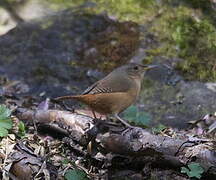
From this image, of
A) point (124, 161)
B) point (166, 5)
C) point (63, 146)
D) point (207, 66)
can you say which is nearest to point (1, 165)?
point (63, 146)

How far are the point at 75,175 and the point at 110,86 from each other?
48.0 inches

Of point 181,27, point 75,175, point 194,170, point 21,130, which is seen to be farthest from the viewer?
point 181,27

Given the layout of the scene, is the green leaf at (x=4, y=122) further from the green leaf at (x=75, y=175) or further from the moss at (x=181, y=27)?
the moss at (x=181, y=27)

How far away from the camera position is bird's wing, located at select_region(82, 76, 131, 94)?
15.1 feet

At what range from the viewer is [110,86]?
469 cm

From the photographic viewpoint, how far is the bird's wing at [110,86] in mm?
4605

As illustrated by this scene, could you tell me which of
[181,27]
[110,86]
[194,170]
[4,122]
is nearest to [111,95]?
[110,86]

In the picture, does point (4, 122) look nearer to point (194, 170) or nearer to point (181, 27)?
point (194, 170)

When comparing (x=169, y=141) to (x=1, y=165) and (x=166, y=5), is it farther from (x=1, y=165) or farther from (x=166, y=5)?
(x=166, y=5)

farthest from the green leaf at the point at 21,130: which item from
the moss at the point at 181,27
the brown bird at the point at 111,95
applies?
the moss at the point at 181,27

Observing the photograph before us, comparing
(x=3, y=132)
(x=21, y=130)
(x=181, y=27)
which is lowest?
(x=21, y=130)

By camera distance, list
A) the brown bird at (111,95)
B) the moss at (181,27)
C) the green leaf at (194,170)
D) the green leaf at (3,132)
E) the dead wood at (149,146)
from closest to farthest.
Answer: the green leaf at (194,170)
the dead wood at (149,146)
the green leaf at (3,132)
the brown bird at (111,95)
the moss at (181,27)

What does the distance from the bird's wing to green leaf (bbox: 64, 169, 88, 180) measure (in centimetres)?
102

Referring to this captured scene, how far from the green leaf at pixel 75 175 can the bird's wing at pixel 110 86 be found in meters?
1.02
